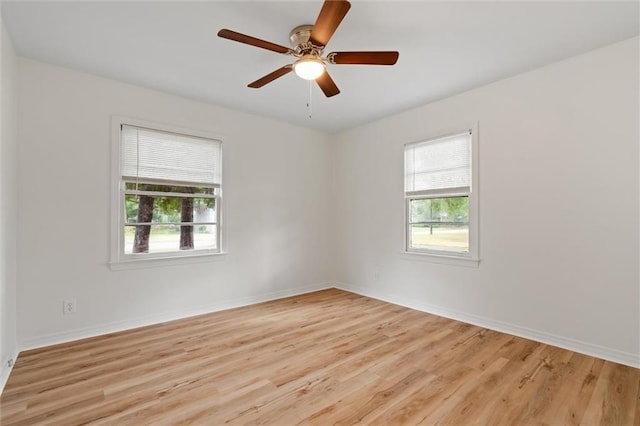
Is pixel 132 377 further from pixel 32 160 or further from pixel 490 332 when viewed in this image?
pixel 490 332

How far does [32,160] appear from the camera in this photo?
284 centimetres

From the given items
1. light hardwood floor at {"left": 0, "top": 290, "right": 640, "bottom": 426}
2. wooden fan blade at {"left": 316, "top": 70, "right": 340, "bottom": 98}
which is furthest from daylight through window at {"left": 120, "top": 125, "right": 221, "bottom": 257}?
wooden fan blade at {"left": 316, "top": 70, "right": 340, "bottom": 98}

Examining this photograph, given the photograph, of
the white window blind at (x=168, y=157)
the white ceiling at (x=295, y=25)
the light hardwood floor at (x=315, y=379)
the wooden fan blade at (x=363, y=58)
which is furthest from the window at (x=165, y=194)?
the wooden fan blade at (x=363, y=58)

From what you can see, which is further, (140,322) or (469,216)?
(469,216)

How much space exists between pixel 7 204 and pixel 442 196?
13.7 feet

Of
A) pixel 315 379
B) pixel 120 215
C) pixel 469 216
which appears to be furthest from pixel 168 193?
pixel 469 216

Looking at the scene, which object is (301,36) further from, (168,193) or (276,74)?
(168,193)

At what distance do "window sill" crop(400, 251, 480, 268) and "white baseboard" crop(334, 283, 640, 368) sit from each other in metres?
0.55

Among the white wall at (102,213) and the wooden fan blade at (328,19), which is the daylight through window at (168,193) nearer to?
the white wall at (102,213)

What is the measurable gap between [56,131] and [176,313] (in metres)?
2.22

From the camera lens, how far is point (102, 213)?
3.19 metres

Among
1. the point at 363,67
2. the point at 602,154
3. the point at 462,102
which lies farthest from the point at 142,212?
the point at 602,154

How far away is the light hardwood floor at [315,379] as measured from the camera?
1897mm

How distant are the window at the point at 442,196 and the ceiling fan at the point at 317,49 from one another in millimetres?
1831
